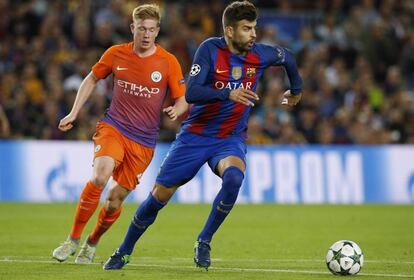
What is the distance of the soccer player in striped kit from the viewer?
31.2 ft

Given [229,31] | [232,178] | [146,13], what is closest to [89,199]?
[232,178]

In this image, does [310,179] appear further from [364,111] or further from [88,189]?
[88,189]

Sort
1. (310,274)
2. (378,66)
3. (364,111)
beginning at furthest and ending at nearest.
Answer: (378,66)
(364,111)
(310,274)

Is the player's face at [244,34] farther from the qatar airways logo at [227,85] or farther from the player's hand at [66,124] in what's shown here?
the player's hand at [66,124]

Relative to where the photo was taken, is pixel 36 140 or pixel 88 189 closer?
pixel 88 189

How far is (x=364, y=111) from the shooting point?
23.3 metres

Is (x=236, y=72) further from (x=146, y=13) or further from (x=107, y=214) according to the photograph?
(x=107, y=214)

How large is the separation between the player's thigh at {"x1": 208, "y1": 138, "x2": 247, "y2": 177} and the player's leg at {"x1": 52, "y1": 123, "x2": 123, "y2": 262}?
1022mm

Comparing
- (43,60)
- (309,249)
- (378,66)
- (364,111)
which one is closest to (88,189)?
(309,249)

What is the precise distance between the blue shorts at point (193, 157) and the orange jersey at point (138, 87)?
699 millimetres

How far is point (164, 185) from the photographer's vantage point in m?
9.70

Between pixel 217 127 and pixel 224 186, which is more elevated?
pixel 217 127

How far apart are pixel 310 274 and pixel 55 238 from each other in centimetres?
495

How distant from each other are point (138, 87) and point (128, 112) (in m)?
0.29
